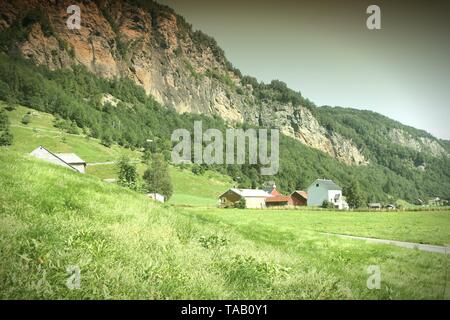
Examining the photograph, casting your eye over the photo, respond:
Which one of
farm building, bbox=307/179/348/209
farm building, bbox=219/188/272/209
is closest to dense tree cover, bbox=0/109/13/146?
farm building, bbox=219/188/272/209

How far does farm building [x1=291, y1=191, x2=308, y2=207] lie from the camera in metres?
138

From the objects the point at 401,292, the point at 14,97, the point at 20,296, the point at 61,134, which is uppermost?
the point at 14,97

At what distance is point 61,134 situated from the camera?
6255 inches

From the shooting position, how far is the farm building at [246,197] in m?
126

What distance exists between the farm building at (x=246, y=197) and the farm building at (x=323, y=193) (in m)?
17.0

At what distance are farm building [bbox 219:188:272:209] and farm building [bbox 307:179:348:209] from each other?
55.8 feet

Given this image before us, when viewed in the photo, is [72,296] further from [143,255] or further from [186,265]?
[186,265]

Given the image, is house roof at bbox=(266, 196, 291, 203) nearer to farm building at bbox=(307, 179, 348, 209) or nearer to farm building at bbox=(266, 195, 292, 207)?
farm building at bbox=(266, 195, 292, 207)

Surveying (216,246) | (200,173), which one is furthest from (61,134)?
(216,246)

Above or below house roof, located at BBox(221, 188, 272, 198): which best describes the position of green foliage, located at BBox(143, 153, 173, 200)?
above

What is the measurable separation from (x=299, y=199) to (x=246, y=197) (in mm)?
23701

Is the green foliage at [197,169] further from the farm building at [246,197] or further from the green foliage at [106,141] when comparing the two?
the farm building at [246,197]
